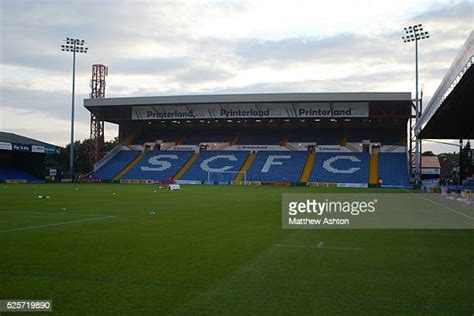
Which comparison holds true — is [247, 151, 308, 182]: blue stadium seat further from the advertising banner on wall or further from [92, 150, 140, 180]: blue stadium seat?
the advertising banner on wall

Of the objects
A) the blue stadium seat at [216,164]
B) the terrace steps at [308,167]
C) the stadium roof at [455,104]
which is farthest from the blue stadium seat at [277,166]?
the stadium roof at [455,104]

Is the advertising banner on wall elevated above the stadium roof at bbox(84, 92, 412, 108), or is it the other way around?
the stadium roof at bbox(84, 92, 412, 108)

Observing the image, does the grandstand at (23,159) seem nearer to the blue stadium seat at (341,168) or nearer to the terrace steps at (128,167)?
the terrace steps at (128,167)

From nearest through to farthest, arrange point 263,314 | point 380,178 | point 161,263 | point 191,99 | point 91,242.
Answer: point 263,314 → point 161,263 → point 91,242 → point 380,178 → point 191,99

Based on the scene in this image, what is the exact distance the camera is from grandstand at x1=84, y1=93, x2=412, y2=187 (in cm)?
5841

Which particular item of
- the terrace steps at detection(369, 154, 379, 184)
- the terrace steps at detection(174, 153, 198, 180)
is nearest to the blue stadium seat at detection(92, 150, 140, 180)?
the terrace steps at detection(174, 153, 198, 180)

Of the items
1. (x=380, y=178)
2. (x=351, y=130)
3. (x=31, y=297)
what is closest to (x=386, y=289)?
(x=31, y=297)

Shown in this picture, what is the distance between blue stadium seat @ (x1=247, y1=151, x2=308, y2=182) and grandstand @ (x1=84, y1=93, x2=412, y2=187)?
13 cm

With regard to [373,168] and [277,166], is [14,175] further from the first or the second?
[373,168]

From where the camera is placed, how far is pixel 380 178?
185 feet

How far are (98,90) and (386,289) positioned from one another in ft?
212

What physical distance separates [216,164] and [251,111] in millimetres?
8809

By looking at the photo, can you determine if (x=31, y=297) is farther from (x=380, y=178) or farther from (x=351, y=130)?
(x=351, y=130)

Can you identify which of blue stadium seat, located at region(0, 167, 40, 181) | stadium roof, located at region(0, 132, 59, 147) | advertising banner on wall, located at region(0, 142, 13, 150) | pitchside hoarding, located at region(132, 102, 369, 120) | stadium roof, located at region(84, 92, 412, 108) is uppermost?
stadium roof, located at region(84, 92, 412, 108)
